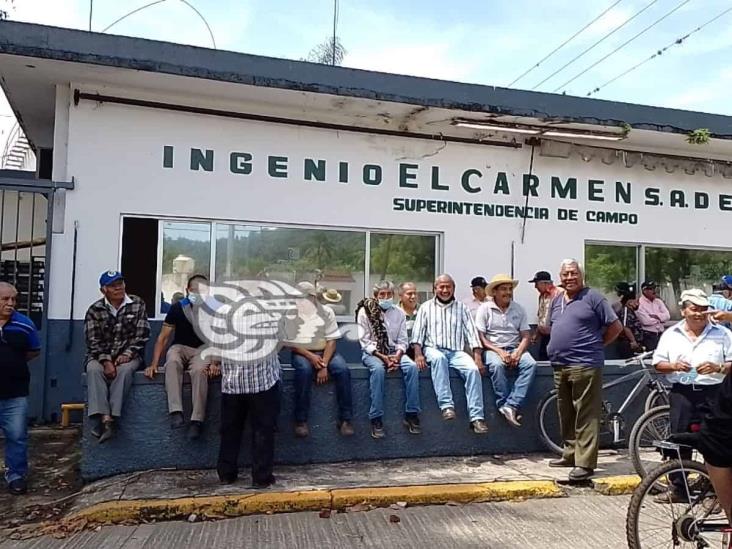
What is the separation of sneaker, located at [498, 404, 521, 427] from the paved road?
4.15ft

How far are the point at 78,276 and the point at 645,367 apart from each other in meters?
6.27

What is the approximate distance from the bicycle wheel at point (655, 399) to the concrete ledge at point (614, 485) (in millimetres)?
891

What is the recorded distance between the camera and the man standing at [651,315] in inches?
372

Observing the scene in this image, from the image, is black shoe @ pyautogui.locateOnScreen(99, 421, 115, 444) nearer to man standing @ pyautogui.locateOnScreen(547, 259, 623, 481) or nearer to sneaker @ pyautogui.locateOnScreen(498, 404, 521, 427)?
sneaker @ pyautogui.locateOnScreen(498, 404, 521, 427)

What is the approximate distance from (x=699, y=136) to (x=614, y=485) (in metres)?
5.75

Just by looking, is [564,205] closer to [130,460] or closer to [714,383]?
[714,383]

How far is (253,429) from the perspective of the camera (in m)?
5.45

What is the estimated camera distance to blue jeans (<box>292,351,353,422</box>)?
20.0ft

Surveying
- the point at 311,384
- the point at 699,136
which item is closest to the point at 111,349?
the point at 311,384

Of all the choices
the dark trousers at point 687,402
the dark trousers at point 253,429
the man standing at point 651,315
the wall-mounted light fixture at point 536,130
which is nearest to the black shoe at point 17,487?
the dark trousers at point 253,429

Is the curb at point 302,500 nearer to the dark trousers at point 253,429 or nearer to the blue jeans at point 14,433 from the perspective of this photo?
the dark trousers at point 253,429

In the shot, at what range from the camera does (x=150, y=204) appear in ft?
25.9

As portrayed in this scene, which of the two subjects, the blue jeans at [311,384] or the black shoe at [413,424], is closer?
the blue jeans at [311,384]

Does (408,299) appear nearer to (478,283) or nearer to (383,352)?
(383,352)
